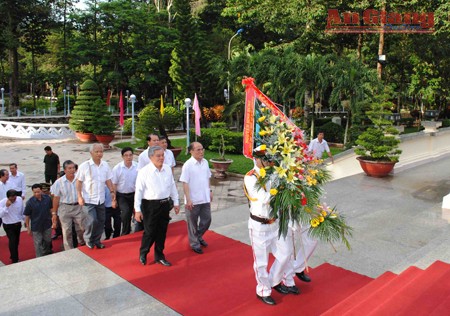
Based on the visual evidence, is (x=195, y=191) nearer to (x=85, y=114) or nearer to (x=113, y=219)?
(x=113, y=219)

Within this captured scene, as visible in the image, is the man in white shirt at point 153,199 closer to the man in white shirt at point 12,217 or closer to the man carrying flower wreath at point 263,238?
the man carrying flower wreath at point 263,238

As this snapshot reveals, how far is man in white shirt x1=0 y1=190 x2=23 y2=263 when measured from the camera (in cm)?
576

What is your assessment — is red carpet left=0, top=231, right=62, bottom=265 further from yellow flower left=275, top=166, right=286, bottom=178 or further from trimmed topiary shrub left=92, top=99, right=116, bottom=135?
trimmed topiary shrub left=92, top=99, right=116, bottom=135

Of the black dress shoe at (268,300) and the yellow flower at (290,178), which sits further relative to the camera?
A: the black dress shoe at (268,300)

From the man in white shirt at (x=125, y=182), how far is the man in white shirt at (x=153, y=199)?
1.19 metres

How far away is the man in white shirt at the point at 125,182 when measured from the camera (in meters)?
5.84

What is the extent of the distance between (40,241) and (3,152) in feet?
45.5

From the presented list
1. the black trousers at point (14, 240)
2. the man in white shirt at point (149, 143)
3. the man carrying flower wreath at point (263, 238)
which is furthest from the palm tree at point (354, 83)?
the man carrying flower wreath at point (263, 238)

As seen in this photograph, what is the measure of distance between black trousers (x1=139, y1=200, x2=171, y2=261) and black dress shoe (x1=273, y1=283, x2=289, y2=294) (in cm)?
146

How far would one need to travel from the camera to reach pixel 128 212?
6.02 metres

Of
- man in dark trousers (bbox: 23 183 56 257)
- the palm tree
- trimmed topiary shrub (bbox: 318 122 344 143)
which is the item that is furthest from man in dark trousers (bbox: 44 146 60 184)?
trimmed topiary shrub (bbox: 318 122 344 143)

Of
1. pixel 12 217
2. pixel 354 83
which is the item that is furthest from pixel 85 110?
pixel 12 217

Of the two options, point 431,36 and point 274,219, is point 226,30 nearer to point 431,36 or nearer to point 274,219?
point 431,36

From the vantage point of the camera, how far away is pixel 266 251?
3.81 metres
